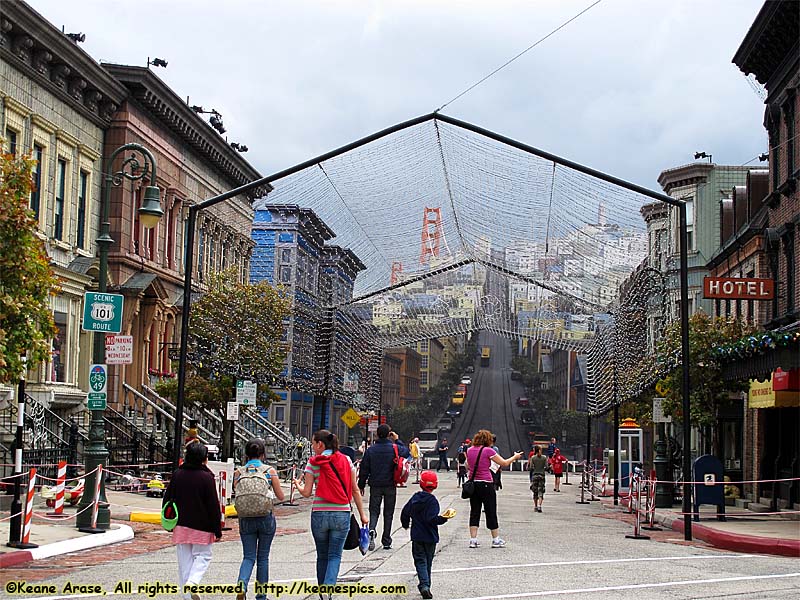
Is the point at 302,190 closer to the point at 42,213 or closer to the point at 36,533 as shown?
the point at 42,213

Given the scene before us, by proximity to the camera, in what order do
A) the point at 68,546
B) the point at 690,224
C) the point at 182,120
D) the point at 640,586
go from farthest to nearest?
the point at 690,224 → the point at 182,120 → the point at 68,546 → the point at 640,586

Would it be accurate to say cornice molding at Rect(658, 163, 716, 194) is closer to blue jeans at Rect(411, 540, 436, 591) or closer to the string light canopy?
the string light canopy

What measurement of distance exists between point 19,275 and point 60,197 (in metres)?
16.6

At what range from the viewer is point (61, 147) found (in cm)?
3209

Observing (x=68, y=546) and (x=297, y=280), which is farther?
(x=297, y=280)

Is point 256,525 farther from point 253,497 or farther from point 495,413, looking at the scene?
point 495,413

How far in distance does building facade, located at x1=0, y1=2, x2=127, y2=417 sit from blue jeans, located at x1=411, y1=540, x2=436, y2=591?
17849 millimetres

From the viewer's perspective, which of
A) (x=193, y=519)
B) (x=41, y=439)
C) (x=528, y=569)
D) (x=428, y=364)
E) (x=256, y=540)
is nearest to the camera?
(x=193, y=519)

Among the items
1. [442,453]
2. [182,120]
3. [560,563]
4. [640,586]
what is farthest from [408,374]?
[640,586]

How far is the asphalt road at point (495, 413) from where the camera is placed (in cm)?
11088

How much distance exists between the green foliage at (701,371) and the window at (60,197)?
16.6 metres

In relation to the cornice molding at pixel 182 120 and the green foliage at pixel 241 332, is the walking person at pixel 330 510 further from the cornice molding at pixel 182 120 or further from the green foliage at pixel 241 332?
the green foliage at pixel 241 332

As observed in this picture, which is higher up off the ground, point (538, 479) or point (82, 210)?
point (82, 210)

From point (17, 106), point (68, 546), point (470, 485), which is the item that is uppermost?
point (17, 106)
